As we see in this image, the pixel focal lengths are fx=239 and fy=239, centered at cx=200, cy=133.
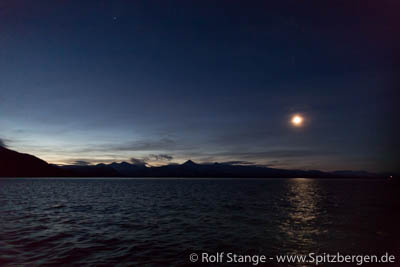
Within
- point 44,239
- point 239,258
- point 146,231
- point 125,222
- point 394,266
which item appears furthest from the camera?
point 125,222

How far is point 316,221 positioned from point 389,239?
9660 millimetres

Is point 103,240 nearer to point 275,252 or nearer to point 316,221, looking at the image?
point 275,252

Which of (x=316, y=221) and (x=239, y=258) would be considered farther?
(x=316, y=221)

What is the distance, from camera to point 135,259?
16.8 meters

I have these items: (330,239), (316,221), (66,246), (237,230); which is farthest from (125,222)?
(316,221)

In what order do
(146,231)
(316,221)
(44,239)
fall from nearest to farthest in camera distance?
(44,239) → (146,231) → (316,221)

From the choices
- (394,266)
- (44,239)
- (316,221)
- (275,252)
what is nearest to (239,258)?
(275,252)

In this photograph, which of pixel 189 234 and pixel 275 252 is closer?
pixel 275 252

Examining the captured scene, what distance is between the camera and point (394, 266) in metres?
16.5

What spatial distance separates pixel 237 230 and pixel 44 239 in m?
18.6

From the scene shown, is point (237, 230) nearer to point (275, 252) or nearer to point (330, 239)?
point (275, 252)

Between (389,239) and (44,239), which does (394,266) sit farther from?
(44,239)

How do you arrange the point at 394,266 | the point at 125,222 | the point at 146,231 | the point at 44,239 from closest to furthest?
the point at 394,266, the point at 44,239, the point at 146,231, the point at 125,222

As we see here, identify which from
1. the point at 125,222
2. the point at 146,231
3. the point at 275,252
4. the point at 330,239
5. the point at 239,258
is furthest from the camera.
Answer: the point at 125,222
